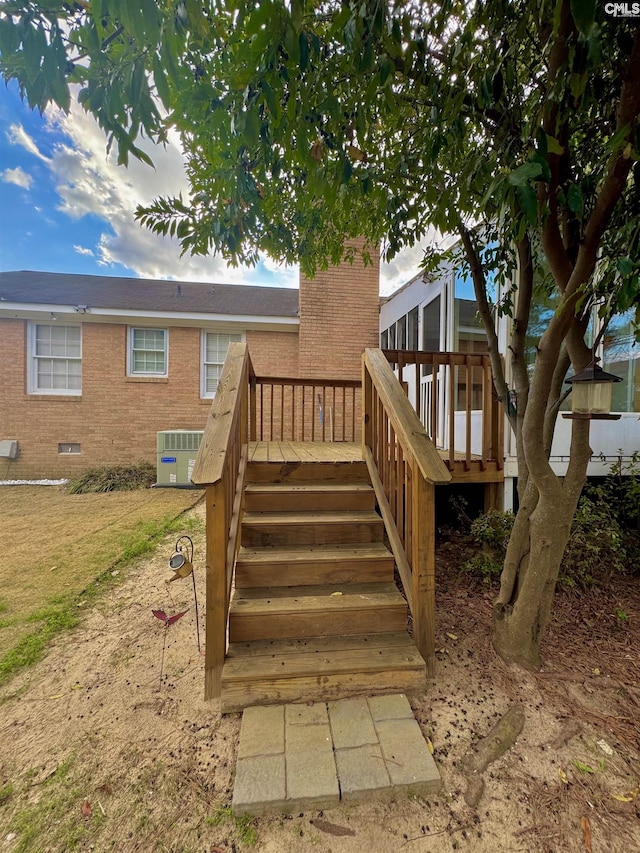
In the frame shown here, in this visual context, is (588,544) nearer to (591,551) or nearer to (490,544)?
(591,551)

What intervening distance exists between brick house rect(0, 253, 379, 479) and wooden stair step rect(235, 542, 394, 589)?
5.91 meters

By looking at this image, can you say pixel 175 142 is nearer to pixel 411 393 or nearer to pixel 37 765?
pixel 37 765

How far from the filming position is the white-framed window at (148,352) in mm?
8055

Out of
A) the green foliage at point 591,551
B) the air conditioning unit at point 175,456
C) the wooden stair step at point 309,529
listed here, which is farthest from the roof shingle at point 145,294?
the green foliage at point 591,551

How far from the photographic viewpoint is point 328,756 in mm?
1454

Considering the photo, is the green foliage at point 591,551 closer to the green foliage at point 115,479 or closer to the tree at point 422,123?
the tree at point 422,123

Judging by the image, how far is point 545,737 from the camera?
160cm

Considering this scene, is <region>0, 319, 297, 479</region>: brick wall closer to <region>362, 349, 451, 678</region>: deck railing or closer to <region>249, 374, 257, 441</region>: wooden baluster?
<region>249, 374, 257, 441</region>: wooden baluster

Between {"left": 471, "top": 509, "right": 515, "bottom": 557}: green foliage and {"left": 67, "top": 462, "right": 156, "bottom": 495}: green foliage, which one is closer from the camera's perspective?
{"left": 471, "top": 509, "right": 515, "bottom": 557}: green foliage

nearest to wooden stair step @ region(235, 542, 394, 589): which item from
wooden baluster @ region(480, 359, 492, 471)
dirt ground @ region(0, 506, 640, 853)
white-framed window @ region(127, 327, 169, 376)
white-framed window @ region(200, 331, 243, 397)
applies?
dirt ground @ region(0, 506, 640, 853)

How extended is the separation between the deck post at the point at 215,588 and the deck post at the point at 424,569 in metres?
1.09

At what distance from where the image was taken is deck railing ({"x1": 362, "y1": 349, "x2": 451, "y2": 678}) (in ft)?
6.29

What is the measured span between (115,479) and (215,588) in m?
6.63

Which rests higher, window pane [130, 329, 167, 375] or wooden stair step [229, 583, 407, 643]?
window pane [130, 329, 167, 375]
